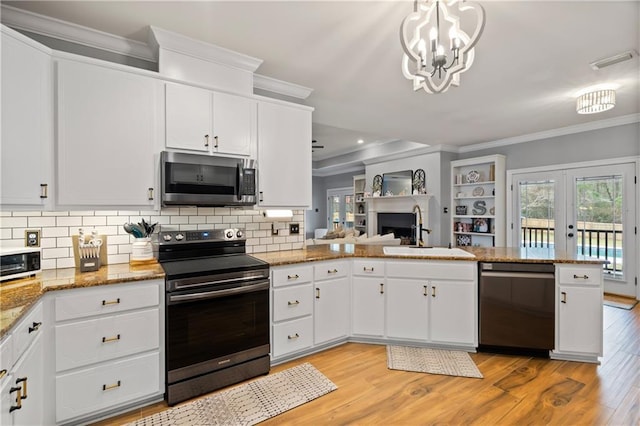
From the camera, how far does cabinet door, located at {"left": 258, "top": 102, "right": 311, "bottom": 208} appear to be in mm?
2857

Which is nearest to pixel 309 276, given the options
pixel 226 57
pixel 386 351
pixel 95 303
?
pixel 386 351

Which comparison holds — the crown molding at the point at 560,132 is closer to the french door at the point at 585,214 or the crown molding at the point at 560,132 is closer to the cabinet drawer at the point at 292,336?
the french door at the point at 585,214

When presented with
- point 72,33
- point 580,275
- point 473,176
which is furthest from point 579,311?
point 72,33

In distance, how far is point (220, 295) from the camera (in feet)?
7.26

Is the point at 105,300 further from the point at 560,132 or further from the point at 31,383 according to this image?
the point at 560,132

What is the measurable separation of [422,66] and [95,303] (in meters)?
2.48

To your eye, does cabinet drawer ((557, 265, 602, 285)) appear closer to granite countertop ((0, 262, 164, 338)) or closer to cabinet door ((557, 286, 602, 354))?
cabinet door ((557, 286, 602, 354))

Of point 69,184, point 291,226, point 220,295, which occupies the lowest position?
point 220,295

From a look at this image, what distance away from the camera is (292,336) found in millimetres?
2660

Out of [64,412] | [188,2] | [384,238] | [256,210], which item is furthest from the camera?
[384,238]

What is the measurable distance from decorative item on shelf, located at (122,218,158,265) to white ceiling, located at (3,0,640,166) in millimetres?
1489

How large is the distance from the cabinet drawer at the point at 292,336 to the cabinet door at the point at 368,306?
53 cm

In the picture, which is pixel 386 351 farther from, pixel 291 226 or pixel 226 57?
pixel 226 57

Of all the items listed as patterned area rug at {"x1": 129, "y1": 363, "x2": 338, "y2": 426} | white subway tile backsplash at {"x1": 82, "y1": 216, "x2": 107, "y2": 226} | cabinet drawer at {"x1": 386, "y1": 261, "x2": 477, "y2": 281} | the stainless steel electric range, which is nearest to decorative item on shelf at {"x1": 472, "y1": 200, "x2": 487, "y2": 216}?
cabinet drawer at {"x1": 386, "y1": 261, "x2": 477, "y2": 281}
